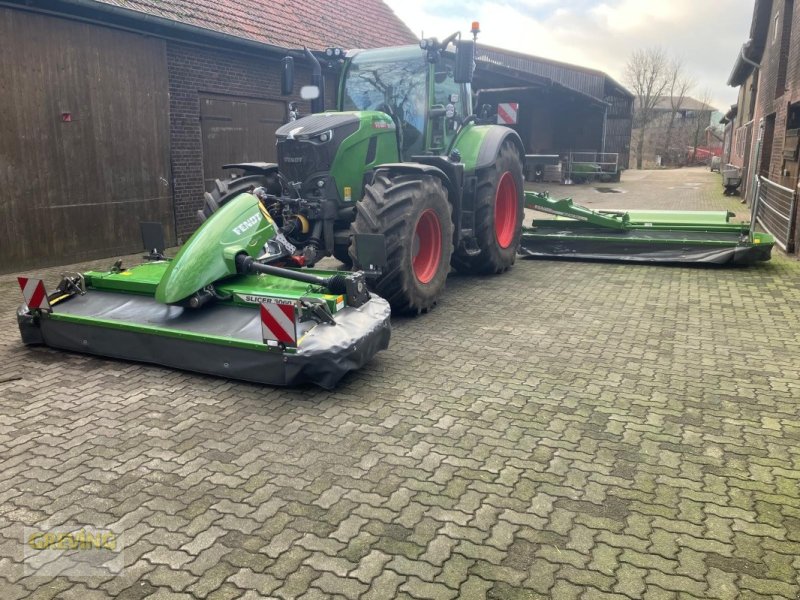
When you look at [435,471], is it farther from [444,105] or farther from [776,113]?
[776,113]

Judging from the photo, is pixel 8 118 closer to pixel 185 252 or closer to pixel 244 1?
pixel 185 252

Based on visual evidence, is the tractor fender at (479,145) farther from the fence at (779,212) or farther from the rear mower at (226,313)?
the fence at (779,212)

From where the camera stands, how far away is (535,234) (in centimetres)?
959

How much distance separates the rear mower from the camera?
165 inches

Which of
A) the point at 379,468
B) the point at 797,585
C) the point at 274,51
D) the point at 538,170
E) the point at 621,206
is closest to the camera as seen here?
the point at 797,585

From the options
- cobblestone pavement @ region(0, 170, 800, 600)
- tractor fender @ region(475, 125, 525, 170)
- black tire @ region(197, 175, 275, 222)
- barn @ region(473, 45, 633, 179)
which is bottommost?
cobblestone pavement @ region(0, 170, 800, 600)

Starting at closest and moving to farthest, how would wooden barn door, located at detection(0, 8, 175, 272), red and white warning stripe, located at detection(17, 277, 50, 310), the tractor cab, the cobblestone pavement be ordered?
the cobblestone pavement < red and white warning stripe, located at detection(17, 277, 50, 310) < the tractor cab < wooden barn door, located at detection(0, 8, 175, 272)

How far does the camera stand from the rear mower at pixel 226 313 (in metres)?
4.18

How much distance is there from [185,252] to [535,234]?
6.03 meters

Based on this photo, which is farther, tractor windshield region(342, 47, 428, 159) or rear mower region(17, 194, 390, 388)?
tractor windshield region(342, 47, 428, 159)

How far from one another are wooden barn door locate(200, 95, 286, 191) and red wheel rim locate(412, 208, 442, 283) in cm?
517

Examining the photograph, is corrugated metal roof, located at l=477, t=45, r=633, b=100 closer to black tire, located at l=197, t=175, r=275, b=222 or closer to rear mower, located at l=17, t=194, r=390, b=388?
Result: black tire, located at l=197, t=175, r=275, b=222

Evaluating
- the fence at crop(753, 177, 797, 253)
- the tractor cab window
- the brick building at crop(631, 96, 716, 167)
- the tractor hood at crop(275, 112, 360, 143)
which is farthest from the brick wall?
the brick building at crop(631, 96, 716, 167)

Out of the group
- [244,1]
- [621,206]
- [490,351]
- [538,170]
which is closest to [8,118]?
[244,1]
